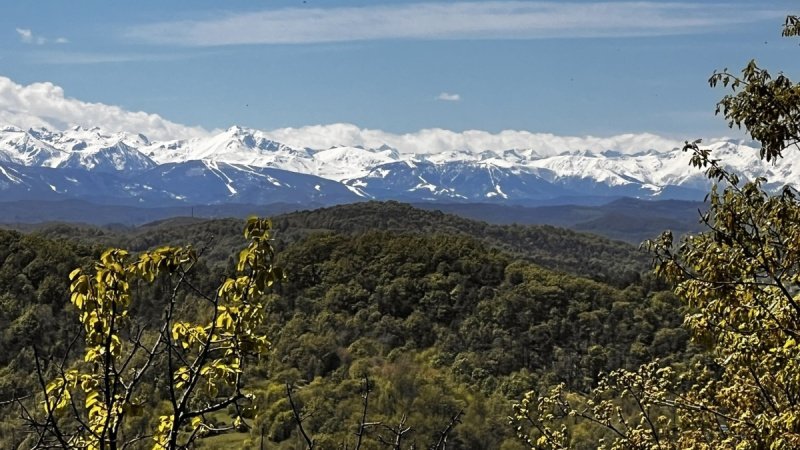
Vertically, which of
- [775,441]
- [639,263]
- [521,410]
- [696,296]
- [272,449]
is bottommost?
[639,263]

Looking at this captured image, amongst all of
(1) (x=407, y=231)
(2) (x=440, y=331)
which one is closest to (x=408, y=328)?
(2) (x=440, y=331)

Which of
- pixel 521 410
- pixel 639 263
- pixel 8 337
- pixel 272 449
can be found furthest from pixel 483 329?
pixel 639 263

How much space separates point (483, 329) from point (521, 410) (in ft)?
200

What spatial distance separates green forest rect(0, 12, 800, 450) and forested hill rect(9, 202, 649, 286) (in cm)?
2939

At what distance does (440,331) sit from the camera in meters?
73.4

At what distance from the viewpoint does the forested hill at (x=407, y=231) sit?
137m

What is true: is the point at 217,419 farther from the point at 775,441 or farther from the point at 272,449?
the point at 775,441

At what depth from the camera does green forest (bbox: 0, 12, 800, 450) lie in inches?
221

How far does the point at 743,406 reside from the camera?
31.9ft

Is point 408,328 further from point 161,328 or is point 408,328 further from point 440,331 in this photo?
point 161,328

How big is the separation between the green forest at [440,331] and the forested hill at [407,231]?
29.4 m

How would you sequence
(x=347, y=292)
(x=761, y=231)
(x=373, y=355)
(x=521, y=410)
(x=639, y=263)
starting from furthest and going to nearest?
(x=639, y=263), (x=347, y=292), (x=373, y=355), (x=521, y=410), (x=761, y=231)

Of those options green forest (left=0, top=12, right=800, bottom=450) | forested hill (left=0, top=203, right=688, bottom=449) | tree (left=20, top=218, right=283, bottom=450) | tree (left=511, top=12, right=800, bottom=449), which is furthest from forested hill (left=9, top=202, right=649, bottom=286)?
tree (left=20, top=218, right=283, bottom=450)

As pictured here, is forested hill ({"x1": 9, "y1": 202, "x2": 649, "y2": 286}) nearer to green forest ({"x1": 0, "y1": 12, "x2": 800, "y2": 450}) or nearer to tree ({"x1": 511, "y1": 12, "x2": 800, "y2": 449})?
green forest ({"x1": 0, "y1": 12, "x2": 800, "y2": 450})
